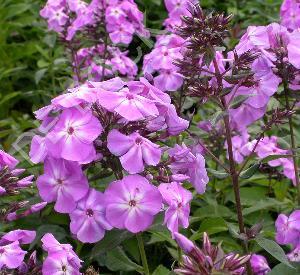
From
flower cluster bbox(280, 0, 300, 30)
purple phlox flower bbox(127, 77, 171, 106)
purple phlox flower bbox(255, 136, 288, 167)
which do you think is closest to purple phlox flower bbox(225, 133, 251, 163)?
purple phlox flower bbox(255, 136, 288, 167)

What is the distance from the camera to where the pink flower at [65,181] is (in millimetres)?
1741

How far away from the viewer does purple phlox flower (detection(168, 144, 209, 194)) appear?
1.86 meters

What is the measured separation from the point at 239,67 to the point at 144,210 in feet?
1.96

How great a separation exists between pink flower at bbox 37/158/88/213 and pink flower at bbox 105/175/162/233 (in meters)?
0.08

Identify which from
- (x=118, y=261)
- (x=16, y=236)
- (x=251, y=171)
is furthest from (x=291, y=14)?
(x=16, y=236)

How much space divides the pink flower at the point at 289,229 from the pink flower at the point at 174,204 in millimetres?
504

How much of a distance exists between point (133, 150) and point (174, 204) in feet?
0.67

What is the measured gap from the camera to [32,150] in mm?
1829

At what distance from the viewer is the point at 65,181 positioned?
1.74 m

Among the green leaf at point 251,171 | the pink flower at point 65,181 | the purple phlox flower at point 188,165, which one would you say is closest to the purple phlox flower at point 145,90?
the purple phlox flower at point 188,165

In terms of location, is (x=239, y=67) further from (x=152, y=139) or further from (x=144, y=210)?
(x=144, y=210)

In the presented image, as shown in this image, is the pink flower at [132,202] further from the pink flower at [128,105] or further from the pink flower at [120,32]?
the pink flower at [120,32]

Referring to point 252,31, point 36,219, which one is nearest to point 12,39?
point 36,219

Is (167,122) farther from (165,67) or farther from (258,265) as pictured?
(258,265)
